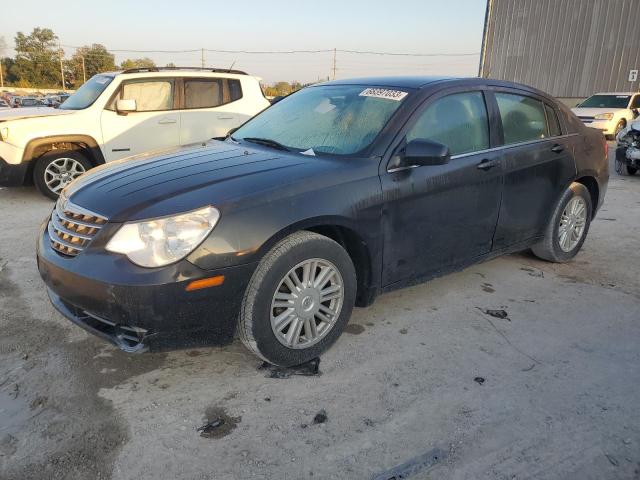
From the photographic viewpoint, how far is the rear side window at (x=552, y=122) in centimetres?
432

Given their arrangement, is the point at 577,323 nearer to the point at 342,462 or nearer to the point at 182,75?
the point at 342,462

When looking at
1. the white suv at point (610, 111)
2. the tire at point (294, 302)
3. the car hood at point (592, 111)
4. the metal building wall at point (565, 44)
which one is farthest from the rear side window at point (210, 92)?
the metal building wall at point (565, 44)

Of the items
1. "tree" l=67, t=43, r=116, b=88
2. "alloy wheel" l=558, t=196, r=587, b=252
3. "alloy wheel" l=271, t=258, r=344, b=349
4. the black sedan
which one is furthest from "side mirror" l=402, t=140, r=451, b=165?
"tree" l=67, t=43, r=116, b=88

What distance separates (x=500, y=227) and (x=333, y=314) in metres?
1.65

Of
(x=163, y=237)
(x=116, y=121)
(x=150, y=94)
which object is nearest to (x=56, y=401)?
(x=163, y=237)

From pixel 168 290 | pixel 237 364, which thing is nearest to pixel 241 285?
pixel 168 290

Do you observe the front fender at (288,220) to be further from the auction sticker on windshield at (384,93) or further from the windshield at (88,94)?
the windshield at (88,94)

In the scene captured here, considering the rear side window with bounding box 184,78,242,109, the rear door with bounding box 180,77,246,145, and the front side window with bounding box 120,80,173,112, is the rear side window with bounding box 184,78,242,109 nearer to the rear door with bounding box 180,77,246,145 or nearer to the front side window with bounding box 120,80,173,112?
the rear door with bounding box 180,77,246,145

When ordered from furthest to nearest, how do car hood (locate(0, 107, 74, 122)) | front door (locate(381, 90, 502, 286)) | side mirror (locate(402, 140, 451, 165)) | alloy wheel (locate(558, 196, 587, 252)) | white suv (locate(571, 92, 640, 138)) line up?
white suv (locate(571, 92, 640, 138)) < car hood (locate(0, 107, 74, 122)) < alloy wheel (locate(558, 196, 587, 252)) < front door (locate(381, 90, 502, 286)) < side mirror (locate(402, 140, 451, 165))

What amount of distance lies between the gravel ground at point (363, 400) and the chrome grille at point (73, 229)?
71 cm

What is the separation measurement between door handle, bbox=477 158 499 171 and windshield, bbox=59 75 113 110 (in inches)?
231

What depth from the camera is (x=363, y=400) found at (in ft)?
8.54

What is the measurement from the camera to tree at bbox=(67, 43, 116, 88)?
7212 centimetres

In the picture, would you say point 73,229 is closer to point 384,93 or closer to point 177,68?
point 384,93
